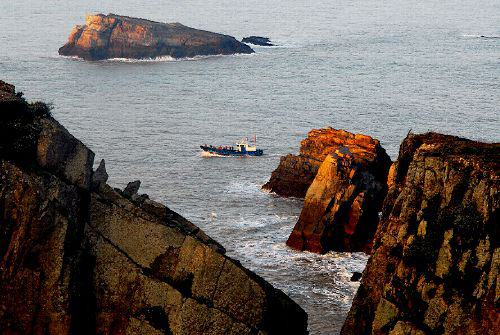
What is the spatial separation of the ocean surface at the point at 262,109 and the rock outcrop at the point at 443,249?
50.1 ft

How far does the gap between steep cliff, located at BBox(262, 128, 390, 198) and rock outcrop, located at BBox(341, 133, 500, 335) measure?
41.2 meters

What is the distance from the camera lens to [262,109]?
120875mm

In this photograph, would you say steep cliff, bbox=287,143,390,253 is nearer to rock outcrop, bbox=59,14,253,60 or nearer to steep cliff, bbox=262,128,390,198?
steep cliff, bbox=262,128,390,198

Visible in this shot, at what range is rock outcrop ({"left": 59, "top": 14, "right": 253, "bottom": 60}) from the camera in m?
168

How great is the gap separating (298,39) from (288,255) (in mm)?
134851

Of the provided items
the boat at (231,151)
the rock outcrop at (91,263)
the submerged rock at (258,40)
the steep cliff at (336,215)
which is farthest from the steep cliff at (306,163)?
the submerged rock at (258,40)

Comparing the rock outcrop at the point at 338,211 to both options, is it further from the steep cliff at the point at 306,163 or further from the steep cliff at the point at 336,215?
the steep cliff at the point at 306,163

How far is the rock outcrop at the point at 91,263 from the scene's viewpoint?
119 feet

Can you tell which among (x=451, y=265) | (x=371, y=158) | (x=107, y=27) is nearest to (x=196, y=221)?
(x=371, y=158)

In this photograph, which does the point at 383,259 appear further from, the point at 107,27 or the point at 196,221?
the point at 107,27

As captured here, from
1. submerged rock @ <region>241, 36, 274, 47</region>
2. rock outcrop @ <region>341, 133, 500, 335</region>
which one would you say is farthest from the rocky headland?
submerged rock @ <region>241, 36, 274, 47</region>

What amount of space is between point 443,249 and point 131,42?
14340 cm

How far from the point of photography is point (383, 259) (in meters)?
38.7

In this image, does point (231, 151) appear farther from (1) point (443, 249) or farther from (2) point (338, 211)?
(1) point (443, 249)
